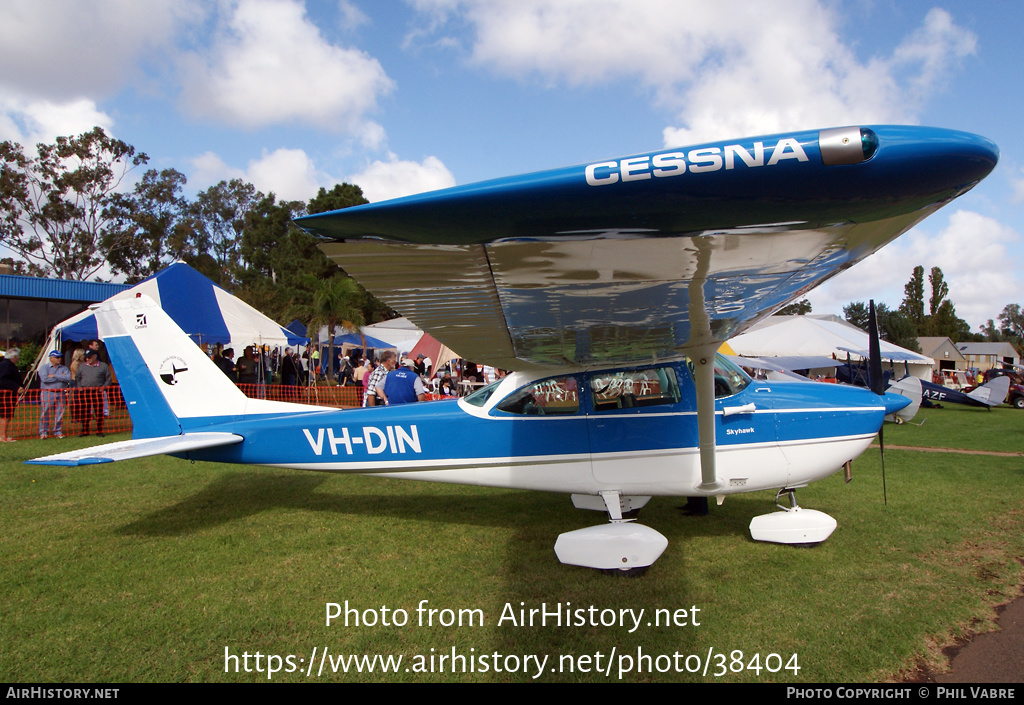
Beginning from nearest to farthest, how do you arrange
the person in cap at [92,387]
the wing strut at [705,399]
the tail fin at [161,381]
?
the wing strut at [705,399], the tail fin at [161,381], the person in cap at [92,387]

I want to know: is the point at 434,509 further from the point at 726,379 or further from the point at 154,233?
the point at 154,233

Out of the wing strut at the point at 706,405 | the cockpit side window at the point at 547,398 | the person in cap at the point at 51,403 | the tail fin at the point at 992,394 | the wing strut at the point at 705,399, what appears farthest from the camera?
the tail fin at the point at 992,394

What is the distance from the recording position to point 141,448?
4.68 meters

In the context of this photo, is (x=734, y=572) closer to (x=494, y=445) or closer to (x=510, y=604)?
(x=510, y=604)

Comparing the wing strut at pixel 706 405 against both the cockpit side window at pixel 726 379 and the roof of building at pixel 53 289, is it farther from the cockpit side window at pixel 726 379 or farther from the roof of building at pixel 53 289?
the roof of building at pixel 53 289

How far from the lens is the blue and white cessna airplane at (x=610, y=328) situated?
4.27 feet

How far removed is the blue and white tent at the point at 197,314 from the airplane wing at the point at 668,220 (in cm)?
1215

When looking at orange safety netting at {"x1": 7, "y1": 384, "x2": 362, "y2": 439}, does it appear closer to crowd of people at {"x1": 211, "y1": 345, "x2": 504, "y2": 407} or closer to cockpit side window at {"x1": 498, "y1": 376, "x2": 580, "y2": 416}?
crowd of people at {"x1": 211, "y1": 345, "x2": 504, "y2": 407}

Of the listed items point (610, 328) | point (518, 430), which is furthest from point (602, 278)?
point (518, 430)

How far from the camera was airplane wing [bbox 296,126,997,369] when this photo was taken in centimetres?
126

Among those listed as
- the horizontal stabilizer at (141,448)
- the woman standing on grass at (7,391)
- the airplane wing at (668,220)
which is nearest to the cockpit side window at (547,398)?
the airplane wing at (668,220)
